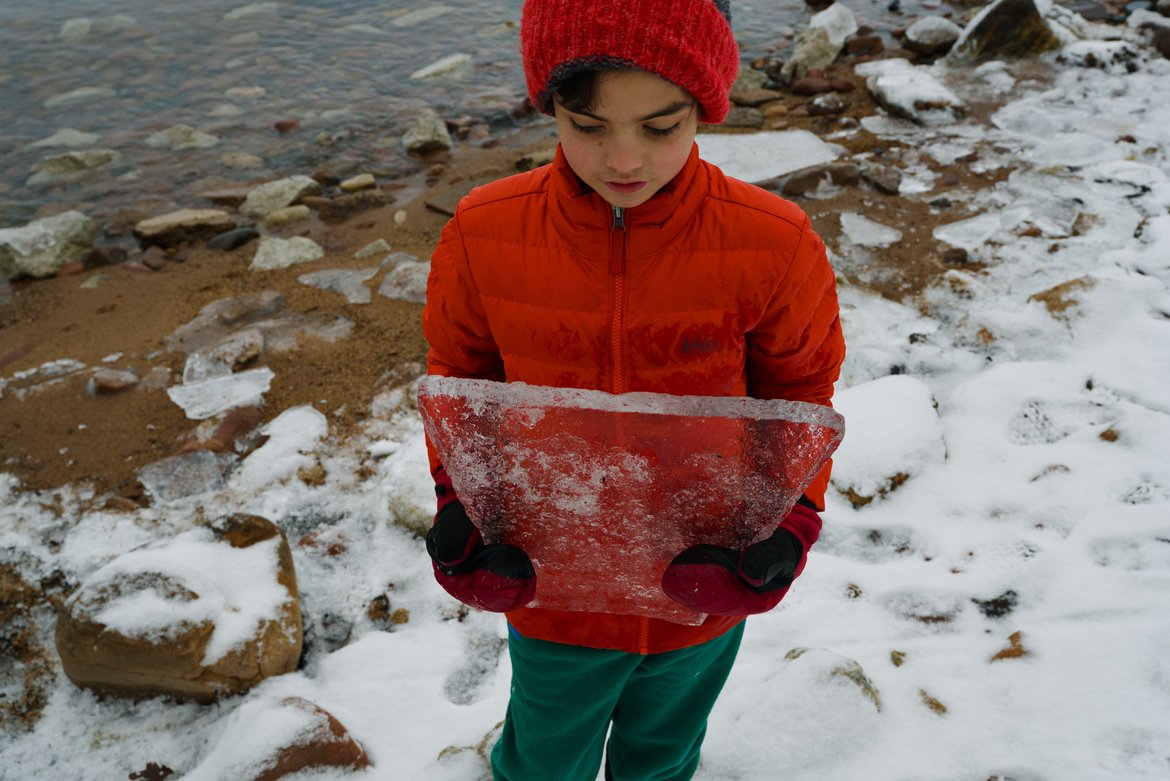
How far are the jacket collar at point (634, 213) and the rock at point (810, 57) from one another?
23.6ft

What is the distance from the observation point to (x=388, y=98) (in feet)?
28.2

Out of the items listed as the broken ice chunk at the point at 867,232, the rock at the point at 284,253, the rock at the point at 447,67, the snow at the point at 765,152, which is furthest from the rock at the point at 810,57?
the rock at the point at 284,253

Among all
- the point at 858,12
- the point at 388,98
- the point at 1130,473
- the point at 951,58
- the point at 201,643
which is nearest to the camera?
the point at 201,643

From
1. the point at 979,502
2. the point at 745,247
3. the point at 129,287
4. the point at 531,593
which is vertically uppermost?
the point at 745,247

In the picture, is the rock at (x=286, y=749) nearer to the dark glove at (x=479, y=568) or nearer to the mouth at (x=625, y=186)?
the dark glove at (x=479, y=568)

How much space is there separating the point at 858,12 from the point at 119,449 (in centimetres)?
978

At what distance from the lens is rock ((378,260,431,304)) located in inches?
179

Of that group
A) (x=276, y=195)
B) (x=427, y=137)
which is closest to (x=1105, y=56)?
Result: (x=427, y=137)

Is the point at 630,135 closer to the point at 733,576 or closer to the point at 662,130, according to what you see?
the point at 662,130

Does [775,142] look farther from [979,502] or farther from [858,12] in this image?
[858,12]

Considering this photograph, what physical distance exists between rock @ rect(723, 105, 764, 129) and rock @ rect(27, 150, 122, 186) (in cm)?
595

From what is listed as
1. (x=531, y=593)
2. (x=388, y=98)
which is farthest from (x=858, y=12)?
(x=531, y=593)

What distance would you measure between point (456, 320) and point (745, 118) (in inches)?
236

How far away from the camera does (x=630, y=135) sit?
1.25 metres
